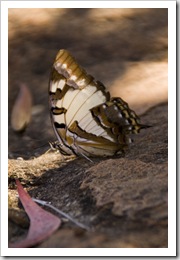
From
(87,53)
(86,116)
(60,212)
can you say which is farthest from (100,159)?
(87,53)

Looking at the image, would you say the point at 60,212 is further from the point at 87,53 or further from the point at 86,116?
the point at 87,53

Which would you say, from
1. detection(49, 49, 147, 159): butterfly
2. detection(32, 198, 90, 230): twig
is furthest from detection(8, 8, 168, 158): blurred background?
detection(32, 198, 90, 230): twig

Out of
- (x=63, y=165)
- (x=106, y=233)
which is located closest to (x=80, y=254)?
(x=106, y=233)

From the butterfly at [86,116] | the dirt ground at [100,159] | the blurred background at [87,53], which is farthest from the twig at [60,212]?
the blurred background at [87,53]

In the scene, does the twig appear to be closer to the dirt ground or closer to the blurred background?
the dirt ground

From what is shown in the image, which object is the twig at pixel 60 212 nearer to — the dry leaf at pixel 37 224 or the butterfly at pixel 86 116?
the dry leaf at pixel 37 224
